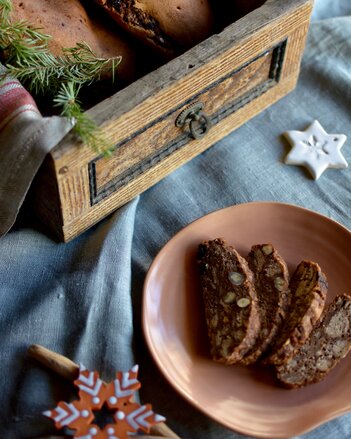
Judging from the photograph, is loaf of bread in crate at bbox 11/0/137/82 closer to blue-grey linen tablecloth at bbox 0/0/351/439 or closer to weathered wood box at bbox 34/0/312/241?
weathered wood box at bbox 34/0/312/241

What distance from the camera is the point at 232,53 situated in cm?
142

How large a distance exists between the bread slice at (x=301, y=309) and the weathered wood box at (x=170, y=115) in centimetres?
37

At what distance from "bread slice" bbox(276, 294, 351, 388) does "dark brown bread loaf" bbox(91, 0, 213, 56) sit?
637mm

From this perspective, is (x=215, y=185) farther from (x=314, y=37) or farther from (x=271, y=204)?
(x=314, y=37)

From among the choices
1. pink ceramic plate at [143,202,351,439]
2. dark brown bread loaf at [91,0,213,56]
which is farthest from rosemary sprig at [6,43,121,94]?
pink ceramic plate at [143,202,351,439]

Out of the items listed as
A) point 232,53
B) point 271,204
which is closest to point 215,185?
point 271,204

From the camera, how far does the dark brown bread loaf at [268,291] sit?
1227 millimetres

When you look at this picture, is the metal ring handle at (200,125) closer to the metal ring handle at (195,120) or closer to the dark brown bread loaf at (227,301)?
the metal ring handle at (195,120)

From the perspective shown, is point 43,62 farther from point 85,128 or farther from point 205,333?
point 205,333

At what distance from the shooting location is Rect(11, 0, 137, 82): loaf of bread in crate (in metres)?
1.41

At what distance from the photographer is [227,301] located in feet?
4.17

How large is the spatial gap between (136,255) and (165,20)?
49cm

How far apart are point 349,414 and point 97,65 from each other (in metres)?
0.79

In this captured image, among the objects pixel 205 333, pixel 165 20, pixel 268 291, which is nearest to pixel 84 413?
pixel 205 333
